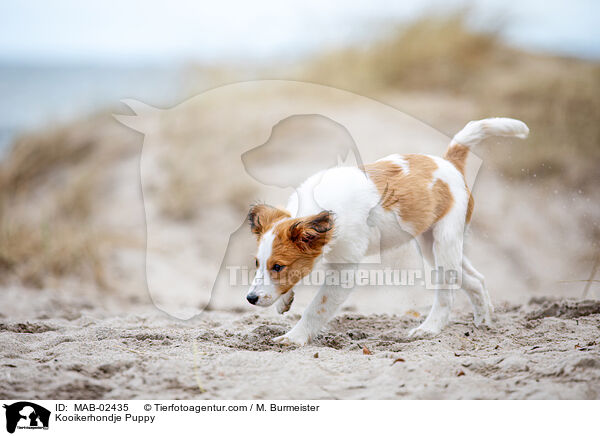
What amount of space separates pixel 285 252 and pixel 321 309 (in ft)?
1.77

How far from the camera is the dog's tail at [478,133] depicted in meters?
3.73

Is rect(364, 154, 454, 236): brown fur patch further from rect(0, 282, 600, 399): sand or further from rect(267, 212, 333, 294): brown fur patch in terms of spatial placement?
rect(0, 282, 600, 399): sand

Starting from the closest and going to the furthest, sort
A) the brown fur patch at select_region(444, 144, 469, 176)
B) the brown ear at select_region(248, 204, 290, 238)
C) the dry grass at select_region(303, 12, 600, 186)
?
the brown ear at select_region(248, 204, 290, 238)
the brown fur patch at select_region(444, 144, 469, 176)
the dry grass at select_region(303, 12, 600, 186)

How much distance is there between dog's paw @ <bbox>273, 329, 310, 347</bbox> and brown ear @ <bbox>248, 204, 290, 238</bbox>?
24.9 inches

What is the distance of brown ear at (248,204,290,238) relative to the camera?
3.35 m

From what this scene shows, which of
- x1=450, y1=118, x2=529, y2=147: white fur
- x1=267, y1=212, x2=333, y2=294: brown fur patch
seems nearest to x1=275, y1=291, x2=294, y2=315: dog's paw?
x1=267, y1=212, x2=333, y2=294: brown fur patch

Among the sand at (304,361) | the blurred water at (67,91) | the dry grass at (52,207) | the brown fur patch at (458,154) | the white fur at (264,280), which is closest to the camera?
the sand at (304,361)

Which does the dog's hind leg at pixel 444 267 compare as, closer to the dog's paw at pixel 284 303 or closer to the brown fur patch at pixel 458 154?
the brown fur patch at pixel 458 154

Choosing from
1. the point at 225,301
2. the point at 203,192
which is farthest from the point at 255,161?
the point at 225,301

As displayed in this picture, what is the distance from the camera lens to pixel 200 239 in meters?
7.10

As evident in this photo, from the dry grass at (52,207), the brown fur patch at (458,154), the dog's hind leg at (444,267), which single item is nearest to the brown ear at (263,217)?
the dog's hind leg at (444,267)

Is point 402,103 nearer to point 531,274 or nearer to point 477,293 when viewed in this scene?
point 531,274

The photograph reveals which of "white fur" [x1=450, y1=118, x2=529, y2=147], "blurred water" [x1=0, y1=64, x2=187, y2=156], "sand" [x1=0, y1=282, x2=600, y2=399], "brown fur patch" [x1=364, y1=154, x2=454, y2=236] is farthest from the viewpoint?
"blurred water" [x1=0, y1=64, x2=187, y2=156]

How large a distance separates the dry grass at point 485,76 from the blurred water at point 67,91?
2773 millimetres
